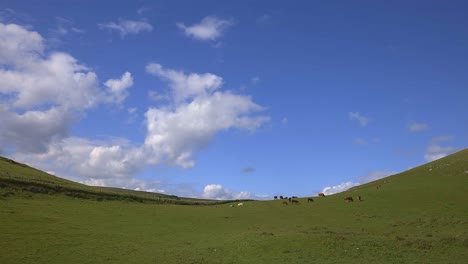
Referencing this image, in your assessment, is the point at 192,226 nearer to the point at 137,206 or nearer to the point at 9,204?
the point at 137,206

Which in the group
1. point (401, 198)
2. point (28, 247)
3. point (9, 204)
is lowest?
point (28, 247)

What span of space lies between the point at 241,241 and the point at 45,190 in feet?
99.5

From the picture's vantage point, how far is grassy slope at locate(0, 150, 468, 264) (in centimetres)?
2827

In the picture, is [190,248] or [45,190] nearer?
[190,248]

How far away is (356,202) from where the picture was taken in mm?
56500

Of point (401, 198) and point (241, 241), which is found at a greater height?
point (401, 198)

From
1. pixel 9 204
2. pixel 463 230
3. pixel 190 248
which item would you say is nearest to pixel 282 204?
pixel 463 230

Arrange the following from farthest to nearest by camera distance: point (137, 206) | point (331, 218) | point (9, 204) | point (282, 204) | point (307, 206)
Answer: point (282, 204), point (307, 206), point (137, 206), point (331, 218), point (9, 204)

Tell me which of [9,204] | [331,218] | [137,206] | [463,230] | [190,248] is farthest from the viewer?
[137,206]

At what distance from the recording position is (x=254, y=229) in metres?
42.3

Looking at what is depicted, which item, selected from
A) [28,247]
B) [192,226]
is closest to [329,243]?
[192,226]

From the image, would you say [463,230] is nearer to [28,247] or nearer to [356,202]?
[356,202]

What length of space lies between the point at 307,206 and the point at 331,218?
9.51 m

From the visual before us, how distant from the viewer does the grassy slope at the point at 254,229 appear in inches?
1113
